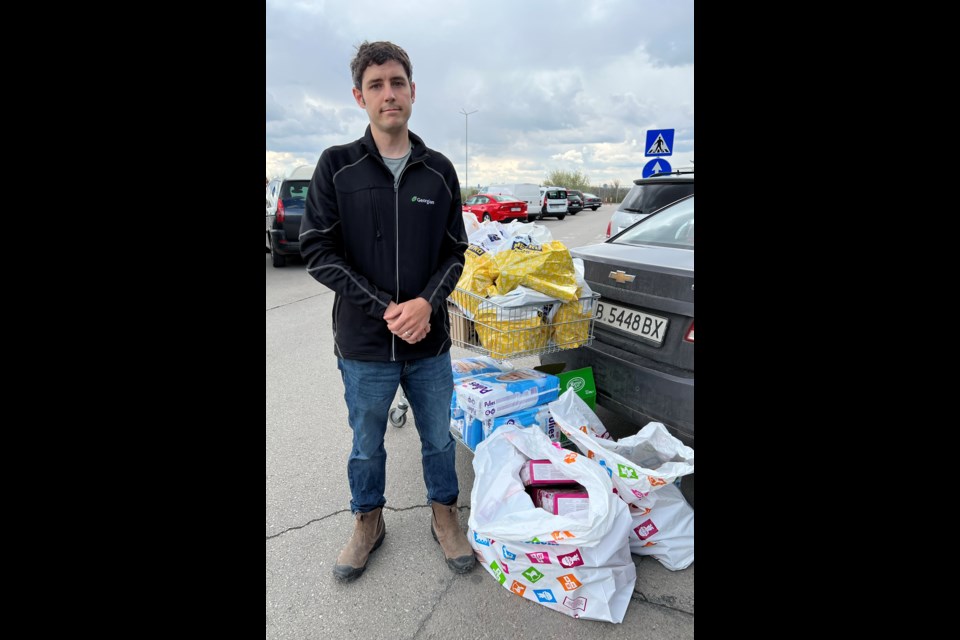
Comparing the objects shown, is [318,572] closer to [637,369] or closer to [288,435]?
[288,435]

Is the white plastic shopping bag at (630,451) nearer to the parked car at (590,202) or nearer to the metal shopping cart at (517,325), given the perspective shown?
the metal shopping cart at (517,325)

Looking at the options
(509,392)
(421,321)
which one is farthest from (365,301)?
(509,392)

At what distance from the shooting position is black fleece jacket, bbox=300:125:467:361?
6.39ft

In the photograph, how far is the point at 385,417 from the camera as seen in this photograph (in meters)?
2.23

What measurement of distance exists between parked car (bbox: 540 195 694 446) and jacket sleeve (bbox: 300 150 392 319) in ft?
4.60

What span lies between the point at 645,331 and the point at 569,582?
1289mm

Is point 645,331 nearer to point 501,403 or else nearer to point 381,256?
point 501,403

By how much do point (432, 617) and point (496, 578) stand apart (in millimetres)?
314

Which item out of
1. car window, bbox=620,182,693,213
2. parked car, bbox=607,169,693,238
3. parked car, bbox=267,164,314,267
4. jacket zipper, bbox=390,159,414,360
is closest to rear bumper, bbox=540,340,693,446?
jacket zipper, bbox=390,159,414,360

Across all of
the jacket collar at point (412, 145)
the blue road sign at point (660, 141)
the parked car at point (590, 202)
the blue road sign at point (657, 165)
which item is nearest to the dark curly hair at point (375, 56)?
the jacket collar at point (412, 145)

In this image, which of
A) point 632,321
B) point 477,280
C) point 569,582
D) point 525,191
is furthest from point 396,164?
point 525,191

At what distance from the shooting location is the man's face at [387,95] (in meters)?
1.92

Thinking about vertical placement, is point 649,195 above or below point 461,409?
above

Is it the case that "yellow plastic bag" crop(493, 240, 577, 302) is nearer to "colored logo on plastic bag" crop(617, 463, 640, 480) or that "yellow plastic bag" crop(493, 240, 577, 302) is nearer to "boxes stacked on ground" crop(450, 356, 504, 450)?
"boxes stacked on ground" crop(450, 356, 504, 450)
